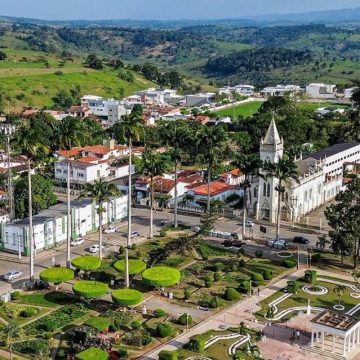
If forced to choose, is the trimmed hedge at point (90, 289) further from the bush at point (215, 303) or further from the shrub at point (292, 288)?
the shrub at point (292, 288)

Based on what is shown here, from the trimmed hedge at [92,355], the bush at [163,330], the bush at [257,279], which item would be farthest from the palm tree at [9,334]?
the bush at [257,279]

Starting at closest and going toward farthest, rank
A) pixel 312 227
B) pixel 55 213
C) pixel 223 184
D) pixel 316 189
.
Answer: pixel 55 213 → pixel 312 227 → pixel 316 189 → pixel 223 184

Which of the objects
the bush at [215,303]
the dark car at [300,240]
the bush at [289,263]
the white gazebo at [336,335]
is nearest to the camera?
the white gazebo at [336,335]

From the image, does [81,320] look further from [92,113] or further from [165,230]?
[92,113]

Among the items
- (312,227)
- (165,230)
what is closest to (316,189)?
(312,227)

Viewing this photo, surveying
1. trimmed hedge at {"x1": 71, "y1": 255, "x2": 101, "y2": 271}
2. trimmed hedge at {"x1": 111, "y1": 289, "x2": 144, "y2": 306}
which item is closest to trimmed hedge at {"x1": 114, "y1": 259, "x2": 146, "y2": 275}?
trimmed hedge at {"x1": 71, "y1": 255, "x2": 101, "y2": 271}

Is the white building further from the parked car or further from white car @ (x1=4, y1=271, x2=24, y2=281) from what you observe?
white car @ (x1=4, y1=271, x2=24, y2=281)
